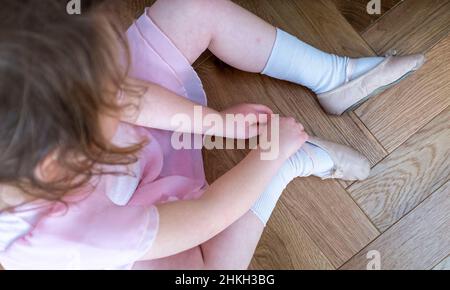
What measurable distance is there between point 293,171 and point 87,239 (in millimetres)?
326

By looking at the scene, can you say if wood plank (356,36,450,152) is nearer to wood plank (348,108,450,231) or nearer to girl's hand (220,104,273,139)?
wood plank (348,108,450,231)

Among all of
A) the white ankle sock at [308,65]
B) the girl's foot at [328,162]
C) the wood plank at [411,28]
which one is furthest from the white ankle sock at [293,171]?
the wood plank at [411,28]

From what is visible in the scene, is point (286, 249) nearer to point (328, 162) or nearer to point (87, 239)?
point (328, 162)

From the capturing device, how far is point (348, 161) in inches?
30.7

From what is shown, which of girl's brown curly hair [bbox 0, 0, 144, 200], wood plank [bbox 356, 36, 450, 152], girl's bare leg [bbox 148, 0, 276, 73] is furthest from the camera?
wood plank [bbox 356, 36, 450, 152]

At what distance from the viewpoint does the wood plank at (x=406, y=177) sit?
0.79 metres

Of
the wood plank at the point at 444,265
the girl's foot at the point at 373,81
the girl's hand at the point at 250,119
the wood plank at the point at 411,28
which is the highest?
the wood plank at the point at 411,28

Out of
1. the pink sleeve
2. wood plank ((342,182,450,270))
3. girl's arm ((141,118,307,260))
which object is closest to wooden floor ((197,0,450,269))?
wood plank ((342,182,450,270))

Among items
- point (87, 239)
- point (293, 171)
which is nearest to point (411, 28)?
point (293, 171)

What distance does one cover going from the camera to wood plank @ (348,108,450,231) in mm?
792

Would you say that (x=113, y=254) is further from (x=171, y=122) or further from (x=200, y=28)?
(x=200, y=28)

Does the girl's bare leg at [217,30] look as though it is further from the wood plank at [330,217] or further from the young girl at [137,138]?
the wood plank at [330,217]
